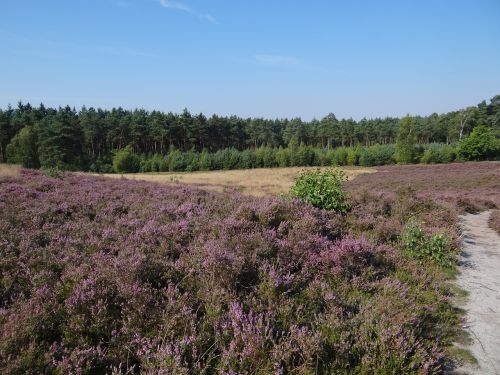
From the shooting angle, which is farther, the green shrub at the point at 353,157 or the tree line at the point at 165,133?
the green shrub at the point at 353,157

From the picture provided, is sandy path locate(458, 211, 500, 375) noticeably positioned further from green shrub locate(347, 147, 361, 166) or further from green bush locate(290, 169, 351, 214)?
green shrub locate(347, 147, 361, 166)

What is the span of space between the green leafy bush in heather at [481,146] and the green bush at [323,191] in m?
82.2

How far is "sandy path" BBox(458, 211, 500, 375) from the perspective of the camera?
4223 millimetres

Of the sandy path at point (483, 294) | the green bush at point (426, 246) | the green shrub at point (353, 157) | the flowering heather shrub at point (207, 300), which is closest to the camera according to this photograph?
the flowering heather shrub at point (207, 300)

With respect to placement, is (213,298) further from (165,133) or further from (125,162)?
(165,133)

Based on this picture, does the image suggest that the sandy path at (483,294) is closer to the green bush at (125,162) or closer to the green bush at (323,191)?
the green bush at (323,191)

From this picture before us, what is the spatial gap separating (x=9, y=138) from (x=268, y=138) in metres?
75.7

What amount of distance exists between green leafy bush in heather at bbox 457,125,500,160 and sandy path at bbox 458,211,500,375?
78.3 metres

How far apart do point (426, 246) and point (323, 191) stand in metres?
3.04

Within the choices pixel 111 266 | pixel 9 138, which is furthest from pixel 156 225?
pixel 9 138

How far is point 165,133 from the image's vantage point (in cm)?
9331

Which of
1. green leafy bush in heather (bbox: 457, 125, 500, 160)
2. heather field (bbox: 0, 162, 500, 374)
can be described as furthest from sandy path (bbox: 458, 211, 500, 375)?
green leafy bush in heather (bbox: 457, 125, 500, 160)

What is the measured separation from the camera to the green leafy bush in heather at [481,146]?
246ft

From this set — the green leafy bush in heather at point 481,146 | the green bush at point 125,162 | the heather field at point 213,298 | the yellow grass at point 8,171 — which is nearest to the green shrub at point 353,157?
the green leafy bush in heather at point 481,146
